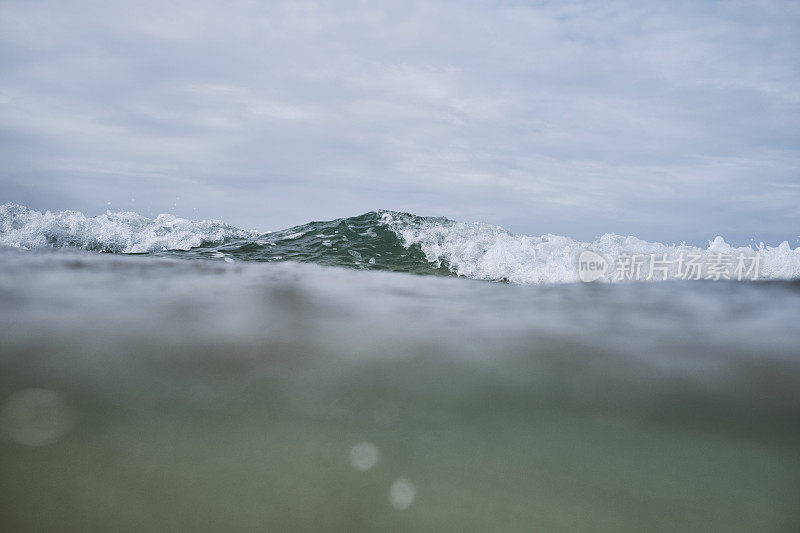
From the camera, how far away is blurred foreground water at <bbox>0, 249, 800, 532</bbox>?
143 centimetres

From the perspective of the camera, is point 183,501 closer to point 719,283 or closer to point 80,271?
point 80,271

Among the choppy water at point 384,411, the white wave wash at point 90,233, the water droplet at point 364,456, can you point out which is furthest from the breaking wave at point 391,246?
the water droplet at point 364,456

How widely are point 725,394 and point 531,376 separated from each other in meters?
0.88

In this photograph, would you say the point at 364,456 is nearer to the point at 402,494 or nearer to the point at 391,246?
the point at 402,494

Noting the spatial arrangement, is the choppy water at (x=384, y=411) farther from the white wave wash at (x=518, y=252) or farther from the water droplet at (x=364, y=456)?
the white wave wash at (x=518, y=252)

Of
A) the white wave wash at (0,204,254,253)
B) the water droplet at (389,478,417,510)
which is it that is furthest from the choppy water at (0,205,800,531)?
the white wave wash at (0,204,254,253)

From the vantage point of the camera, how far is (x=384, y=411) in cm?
191

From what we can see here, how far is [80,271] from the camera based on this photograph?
4082 mm

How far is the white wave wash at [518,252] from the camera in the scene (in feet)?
21.1

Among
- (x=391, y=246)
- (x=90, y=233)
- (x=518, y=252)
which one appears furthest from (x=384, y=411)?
(x=90, y=233)

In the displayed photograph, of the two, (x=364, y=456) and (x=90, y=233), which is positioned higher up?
(x=90, y=233)

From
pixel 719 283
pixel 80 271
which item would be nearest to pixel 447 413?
pixel 80 271

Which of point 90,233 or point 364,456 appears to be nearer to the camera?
point 364,456

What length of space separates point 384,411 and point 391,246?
941cm
